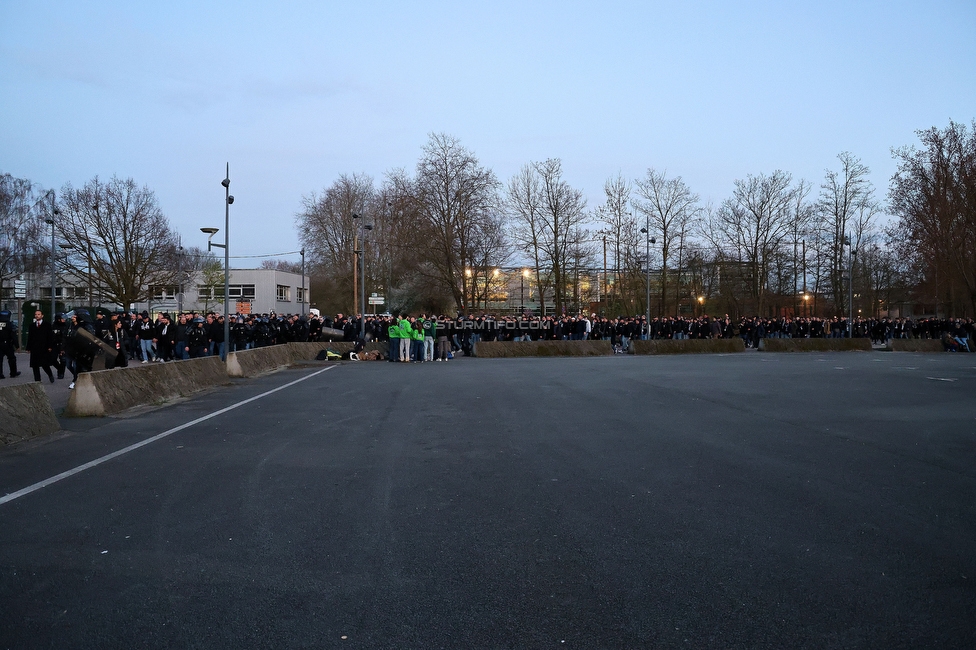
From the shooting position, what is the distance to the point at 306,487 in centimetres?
702

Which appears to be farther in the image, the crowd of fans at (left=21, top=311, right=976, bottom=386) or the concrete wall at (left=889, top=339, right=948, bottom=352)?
the concrete wall at (left=889, top=339, right=948, bottom=352)

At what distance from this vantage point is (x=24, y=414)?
33.8 ft

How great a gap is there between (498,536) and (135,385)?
11.0 m

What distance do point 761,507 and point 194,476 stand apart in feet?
17.7

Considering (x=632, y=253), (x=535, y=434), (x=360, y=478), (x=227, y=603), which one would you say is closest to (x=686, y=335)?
(x=632, y=253)

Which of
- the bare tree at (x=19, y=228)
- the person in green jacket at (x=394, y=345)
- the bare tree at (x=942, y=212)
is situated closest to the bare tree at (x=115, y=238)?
the bare tree at (x=19, y=228)

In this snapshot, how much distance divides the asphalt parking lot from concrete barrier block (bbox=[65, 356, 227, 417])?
2319 mm

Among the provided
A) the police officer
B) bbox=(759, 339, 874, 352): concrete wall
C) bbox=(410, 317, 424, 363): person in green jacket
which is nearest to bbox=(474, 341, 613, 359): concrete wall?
bbox=(410, 317, 424, 363): person in green jacket

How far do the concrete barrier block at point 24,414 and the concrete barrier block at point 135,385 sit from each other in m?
1.57

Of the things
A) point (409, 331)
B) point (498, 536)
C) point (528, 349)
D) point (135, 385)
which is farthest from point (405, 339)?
point (498, 536)

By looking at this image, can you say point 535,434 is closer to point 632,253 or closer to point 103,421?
point 103,421

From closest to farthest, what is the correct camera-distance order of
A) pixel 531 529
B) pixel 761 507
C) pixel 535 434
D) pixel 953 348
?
pixel 531 529
pixel 761 507
pixel 535 434
pixel 953 348

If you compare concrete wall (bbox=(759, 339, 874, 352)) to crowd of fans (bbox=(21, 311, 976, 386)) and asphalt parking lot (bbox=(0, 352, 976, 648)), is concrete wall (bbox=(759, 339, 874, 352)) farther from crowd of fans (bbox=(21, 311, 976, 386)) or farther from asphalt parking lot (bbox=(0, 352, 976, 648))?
asphalt parking lot (bbox=(0, 352, 976, 648))

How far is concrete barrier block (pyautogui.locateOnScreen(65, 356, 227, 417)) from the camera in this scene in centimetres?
1263
